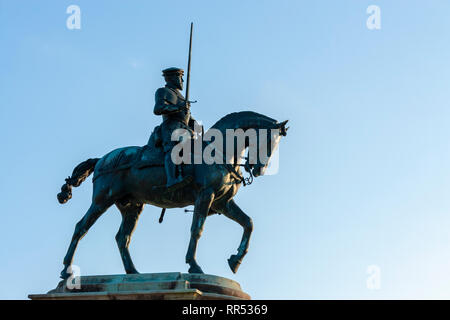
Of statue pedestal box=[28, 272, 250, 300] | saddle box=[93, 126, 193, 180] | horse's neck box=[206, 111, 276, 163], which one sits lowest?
statue pedestal box=[28, 272, 250, 300]

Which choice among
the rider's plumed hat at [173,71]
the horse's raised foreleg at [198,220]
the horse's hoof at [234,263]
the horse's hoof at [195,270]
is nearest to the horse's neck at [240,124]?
the horse's raised foreleg at [198,220]

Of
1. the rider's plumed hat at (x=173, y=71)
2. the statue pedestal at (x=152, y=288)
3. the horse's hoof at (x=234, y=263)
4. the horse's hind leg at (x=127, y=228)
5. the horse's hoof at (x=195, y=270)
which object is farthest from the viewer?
the rider's plumed hat at (x=173, y=71)

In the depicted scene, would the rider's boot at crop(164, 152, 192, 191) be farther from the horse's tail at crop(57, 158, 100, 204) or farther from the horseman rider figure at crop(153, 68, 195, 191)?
the horse's tail at crop(57, 158, 100, 204)

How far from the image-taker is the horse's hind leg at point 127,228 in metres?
18.8

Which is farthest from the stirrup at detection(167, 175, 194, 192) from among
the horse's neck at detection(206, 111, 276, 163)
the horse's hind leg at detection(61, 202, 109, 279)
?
the horse's hind leg at detection(61, 202, 109, 279)

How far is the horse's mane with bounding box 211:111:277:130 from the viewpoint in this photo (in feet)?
60.6

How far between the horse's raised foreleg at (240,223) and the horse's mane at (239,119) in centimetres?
168

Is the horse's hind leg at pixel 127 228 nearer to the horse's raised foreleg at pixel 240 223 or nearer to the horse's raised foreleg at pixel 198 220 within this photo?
the horse's raised foreleg at pixel 198 220

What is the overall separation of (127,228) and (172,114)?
109 inches

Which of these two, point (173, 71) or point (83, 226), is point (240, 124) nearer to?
point (173, 71)

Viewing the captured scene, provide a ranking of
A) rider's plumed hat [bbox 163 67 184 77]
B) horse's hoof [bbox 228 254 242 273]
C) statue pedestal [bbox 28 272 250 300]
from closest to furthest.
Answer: statue pedestal [bbox 28 272 250 300] < horse's hoof [bbox 228 254 242 273] < rider's plumed hat [bbox 163 67 184 77]

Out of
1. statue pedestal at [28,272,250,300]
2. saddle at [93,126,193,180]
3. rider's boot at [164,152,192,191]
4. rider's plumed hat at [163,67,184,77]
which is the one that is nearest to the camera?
statue pedestal at [28,272,250,300]
